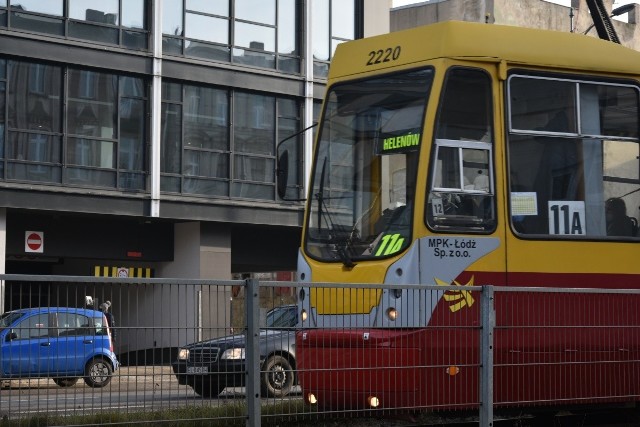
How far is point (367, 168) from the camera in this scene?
40.7 ft

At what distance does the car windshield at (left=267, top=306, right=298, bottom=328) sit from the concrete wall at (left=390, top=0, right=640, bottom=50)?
3887cm

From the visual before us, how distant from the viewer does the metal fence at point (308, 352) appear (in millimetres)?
8227

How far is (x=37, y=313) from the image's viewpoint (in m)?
8.10

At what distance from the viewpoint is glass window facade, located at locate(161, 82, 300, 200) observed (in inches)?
1292

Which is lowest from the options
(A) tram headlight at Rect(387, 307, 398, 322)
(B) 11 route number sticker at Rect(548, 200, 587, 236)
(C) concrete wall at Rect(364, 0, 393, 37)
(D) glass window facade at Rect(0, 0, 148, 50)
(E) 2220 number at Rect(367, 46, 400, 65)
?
(A) tram headlight at Rect(387, 307, 398, 322)

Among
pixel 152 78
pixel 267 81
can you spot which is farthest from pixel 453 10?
pixel 152 78

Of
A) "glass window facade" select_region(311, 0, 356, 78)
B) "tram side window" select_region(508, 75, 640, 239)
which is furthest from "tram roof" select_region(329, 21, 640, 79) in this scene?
"glass window facade" select_region(311, 0, 356, 78)

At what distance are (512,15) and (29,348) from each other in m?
43.7

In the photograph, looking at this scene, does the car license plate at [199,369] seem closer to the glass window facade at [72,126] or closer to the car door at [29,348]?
the car door at [29,348]

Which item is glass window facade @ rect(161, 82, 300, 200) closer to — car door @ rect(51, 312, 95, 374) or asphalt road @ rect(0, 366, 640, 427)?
asphalt road @ rect(0, 366, 640, 427)

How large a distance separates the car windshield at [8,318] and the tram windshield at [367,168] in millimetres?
4677

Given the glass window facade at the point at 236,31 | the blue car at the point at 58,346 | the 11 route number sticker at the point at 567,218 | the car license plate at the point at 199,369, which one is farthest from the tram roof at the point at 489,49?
the glass window facade at the point at 236,31

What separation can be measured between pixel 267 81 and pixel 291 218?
12.4 ft

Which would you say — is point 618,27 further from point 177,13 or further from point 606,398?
point 606,398
